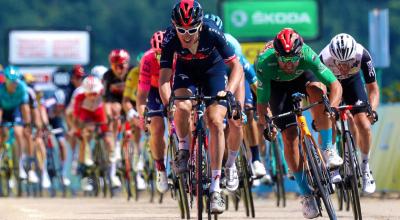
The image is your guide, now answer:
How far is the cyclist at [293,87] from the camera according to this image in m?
13.2

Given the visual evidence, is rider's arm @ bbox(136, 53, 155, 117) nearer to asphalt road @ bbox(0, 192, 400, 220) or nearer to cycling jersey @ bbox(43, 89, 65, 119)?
asphalt road @ bbox(0, 192, 400, 220)

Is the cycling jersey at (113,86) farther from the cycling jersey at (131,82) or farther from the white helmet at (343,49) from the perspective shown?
the white helmet at (343,49)

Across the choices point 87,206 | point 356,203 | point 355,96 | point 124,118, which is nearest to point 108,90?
point 124,118

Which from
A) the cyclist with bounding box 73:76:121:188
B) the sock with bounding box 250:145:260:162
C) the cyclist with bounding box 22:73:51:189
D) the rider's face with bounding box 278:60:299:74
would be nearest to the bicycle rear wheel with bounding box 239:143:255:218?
the sock with bounding box 250:145:260:162

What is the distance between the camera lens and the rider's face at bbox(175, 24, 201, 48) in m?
13.2

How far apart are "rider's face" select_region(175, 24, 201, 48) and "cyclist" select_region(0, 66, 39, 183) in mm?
10561

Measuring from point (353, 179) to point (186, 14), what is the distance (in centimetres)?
247

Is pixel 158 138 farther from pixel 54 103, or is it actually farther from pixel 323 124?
pixel 54 103

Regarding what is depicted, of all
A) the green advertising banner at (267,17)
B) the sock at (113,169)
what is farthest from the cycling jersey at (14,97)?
the green advertising banner at (267,17)

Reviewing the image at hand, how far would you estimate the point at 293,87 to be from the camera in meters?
14.2

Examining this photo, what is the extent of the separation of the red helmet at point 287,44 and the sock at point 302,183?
1174mm

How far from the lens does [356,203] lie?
14125mm

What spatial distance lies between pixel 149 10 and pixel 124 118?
79377mm

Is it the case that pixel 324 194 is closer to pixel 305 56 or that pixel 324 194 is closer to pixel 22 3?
pixel 305 56
